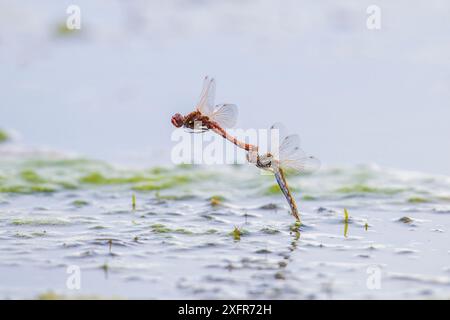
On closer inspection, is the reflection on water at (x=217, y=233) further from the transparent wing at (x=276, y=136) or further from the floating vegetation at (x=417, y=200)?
the transparent wing at (x=276, y=136)

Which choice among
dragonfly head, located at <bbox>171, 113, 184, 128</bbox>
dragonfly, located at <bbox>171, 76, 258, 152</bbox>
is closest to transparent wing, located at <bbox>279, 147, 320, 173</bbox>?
dragonfly, located at <bbox>171, 76, 258, 152</bbox>

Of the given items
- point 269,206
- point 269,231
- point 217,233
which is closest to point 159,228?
point 217,233

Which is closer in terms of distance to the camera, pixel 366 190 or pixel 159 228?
pixel 159 228

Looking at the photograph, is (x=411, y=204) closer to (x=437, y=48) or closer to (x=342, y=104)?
(x=342, y=104)

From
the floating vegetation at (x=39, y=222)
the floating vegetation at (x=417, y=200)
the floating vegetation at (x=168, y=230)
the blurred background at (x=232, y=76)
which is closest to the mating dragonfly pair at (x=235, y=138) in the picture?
the floating vegetation at (x=168, y=230)

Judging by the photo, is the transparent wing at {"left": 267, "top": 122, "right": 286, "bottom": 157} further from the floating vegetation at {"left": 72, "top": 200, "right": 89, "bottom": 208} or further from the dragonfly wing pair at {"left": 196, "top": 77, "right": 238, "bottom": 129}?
the floating vegetation at {"left": 72, "top": 200, "right": 89, "bottom": 208}

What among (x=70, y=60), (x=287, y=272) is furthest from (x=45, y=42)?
(x=287, y=272)

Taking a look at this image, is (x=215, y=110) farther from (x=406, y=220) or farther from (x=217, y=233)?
(x=406, y=220)
